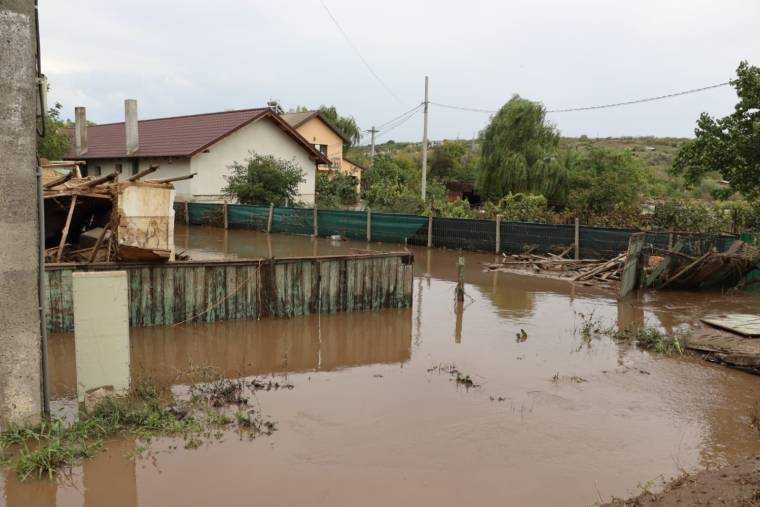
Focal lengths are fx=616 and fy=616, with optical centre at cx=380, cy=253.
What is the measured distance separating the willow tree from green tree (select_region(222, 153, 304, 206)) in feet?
38.7

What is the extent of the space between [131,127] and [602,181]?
79.1 ft

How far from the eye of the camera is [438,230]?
861 inches

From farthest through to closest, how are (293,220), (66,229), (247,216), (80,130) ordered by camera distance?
(80,130) → (247,216) → (293,220) → (66,229)

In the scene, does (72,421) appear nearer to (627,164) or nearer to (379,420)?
(379,420)

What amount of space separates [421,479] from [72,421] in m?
3.76

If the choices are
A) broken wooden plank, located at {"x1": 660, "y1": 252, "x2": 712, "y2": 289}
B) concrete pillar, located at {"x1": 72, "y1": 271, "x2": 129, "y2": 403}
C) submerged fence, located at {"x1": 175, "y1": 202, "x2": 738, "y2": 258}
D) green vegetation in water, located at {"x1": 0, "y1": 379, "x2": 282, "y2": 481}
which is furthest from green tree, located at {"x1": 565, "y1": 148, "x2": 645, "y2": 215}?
concrete pillar, located at {"x1": 72, "y1": 271, "x2": 129, "y2": 403}

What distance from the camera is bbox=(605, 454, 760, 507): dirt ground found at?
4.57 meters

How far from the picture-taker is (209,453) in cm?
585

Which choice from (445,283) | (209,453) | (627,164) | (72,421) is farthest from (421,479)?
(627,164)

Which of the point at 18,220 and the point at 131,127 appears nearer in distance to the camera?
the point at 18,220

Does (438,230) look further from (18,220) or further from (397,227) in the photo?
(18,220)

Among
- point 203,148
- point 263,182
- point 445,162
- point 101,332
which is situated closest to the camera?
point 101,332

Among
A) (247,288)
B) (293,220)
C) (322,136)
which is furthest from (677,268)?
(322,136)

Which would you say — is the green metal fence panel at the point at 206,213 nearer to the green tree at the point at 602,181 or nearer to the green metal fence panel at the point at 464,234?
the green metal fence panel at the point at 464,234
